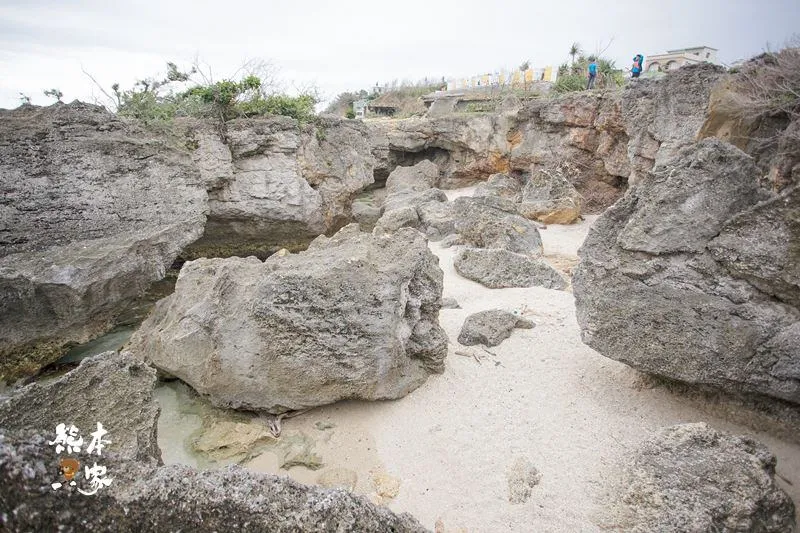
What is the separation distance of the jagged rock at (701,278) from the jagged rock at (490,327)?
1.31m

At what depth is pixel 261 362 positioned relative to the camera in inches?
163

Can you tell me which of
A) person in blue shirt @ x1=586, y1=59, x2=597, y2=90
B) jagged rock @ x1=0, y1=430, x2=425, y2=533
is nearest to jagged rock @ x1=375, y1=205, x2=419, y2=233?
person in blue shirt @ x1=586, y1=59, x2=597, y2=90

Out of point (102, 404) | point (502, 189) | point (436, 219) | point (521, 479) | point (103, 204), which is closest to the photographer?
point (102, 404)

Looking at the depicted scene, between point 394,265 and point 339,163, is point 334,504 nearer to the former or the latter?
point 394,265

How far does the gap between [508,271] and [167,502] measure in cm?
636

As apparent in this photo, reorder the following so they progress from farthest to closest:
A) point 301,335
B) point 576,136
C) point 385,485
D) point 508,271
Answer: point 576,136, point 508,271, point 301,335, point 385,485

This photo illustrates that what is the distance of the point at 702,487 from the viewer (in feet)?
9.12

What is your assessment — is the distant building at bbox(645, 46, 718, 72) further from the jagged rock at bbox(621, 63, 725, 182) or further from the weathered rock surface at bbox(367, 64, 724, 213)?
the jagged rock at bbox(621, 63, 725, 182)

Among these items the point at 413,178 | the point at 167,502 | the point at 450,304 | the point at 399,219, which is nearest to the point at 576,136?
the point at 413,178

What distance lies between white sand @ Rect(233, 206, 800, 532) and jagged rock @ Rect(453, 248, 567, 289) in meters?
2.00

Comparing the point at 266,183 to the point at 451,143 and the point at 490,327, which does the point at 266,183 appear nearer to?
the point at 490,327

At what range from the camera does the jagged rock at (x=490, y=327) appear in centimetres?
518

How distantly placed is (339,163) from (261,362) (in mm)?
6068

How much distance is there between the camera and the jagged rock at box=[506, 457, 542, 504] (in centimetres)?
319
